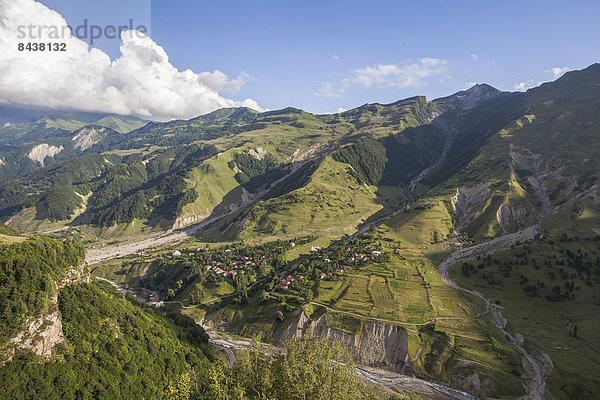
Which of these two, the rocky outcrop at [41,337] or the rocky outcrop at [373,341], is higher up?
the rocky outcrop at [41,337]

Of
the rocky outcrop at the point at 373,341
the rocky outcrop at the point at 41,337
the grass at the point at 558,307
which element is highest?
the rocky outcrop at the point at 41,337

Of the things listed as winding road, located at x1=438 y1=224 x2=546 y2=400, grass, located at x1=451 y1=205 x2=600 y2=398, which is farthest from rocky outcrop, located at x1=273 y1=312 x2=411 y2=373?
grass, located at x1=451 y1=205 x2=600 y2=398

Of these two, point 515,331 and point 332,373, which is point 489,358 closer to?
point 515,331

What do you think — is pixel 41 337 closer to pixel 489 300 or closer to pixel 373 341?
pixel 373 341

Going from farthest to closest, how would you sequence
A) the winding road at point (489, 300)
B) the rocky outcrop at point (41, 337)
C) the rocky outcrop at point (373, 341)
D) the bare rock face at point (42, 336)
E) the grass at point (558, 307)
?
the rocky outcrop at point (373, 341) < the grass at point (558, 307) < the winding road at point (489, 300) < the bare rock face at point (42, 336) < the rocky outcrop at point (41, 337)

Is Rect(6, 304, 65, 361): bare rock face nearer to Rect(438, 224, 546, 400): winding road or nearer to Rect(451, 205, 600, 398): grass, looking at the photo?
Rect(438, 224, 546, 400): winding road

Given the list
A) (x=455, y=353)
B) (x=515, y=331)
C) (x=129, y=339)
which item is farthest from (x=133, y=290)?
(x=515, y=331)

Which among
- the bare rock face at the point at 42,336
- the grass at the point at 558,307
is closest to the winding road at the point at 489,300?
the grass at the point at 558,307

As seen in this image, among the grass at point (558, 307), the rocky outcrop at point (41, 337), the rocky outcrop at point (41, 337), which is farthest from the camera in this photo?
the grass at point (558, 307)

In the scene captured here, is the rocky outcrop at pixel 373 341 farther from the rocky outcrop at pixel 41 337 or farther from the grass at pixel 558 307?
the rocky outcrop at pixel 41 337

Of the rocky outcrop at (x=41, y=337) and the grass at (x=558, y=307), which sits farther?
the grass at (x=558, y=307)
